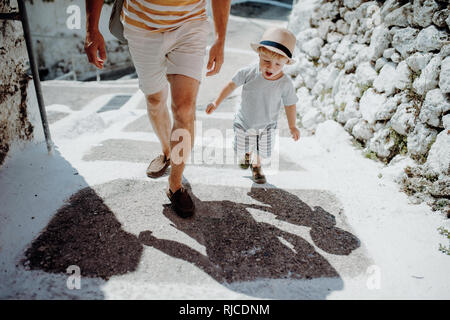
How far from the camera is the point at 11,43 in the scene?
2516 millimetres

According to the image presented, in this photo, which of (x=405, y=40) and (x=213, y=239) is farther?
(x=405, y=40)

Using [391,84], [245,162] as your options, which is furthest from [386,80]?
[245,162]

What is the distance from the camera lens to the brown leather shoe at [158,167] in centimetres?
264

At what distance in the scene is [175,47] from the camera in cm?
200

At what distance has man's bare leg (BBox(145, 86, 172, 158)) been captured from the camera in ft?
7.78

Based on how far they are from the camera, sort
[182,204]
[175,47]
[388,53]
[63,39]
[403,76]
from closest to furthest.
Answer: [175,47], [182,204], [403,76], [388,53], [63,39]

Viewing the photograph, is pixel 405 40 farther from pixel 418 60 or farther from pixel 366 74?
pixel 366 74

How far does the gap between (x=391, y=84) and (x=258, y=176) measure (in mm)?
1682

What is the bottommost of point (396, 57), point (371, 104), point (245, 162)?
point (245, 162)

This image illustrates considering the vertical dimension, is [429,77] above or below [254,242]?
above

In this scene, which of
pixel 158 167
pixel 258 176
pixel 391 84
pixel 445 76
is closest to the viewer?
pixel 445 76

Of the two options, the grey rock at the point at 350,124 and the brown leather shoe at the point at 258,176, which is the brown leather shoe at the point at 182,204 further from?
the grey rock at the point at 350,124

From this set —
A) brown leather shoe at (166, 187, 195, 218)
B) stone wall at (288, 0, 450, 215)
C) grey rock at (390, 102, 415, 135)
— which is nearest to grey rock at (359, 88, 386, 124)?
stone wall at (288, 0, 450, 215)

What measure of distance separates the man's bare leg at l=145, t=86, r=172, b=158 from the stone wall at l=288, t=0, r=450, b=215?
81.0 inches
